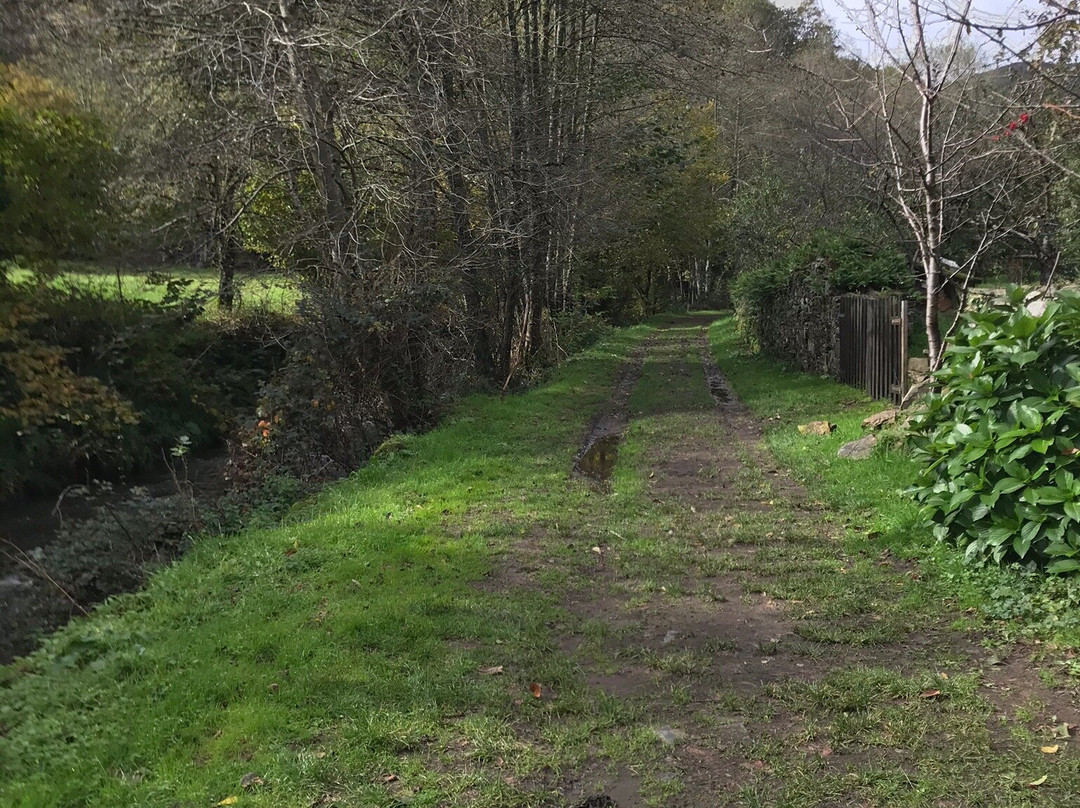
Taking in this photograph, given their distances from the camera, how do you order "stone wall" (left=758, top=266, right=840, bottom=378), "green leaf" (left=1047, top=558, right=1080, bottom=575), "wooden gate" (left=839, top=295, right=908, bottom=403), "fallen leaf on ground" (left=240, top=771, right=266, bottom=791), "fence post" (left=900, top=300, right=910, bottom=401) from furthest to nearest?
1. "stone wall" (left=758, top=266, right=840, bottom=378)
2. "wooden gate" (left=839, top=295, right=908, bottom=403)
3. "fence post" (left=900, top=300, right=910, bottom=401)
4. "green leaf" (left=1047, top=558, right=1080, bottom=575)
5. "fallen leaf on ground" (left=240, top=771, right=266, bottom=791)

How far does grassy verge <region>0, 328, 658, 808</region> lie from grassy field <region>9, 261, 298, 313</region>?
7.89 m

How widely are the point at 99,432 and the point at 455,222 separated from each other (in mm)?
7390


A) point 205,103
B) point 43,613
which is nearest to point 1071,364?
point 43,613

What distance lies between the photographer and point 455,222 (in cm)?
1561

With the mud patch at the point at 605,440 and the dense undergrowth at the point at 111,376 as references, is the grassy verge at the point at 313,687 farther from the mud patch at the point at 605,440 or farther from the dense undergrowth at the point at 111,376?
the dense undergrowth at the point at 111,376

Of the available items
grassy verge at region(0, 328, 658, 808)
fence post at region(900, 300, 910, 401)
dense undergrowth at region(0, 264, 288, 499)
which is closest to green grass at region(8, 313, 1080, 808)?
grassy verge at region(0, 328, 658, 808)

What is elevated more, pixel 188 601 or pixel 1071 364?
pixel 1071 364

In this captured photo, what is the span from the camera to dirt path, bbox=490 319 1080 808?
3.72 meters

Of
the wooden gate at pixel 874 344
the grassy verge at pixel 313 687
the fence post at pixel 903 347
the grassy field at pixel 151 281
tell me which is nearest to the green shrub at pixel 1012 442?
the grassy verge at pixel 313 687

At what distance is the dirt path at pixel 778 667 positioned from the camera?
372cm

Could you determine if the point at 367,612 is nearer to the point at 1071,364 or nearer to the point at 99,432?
the point at 1071,364

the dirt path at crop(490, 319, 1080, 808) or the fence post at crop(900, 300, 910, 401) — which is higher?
the fence post at crop(900, 300, 910, 401)

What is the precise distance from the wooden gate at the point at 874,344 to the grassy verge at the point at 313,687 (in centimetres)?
742

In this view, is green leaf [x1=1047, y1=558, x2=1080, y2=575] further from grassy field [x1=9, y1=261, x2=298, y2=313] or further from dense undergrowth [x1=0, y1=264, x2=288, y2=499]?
grassy field [x1=9, y1=261, x2=298, y2=313]
